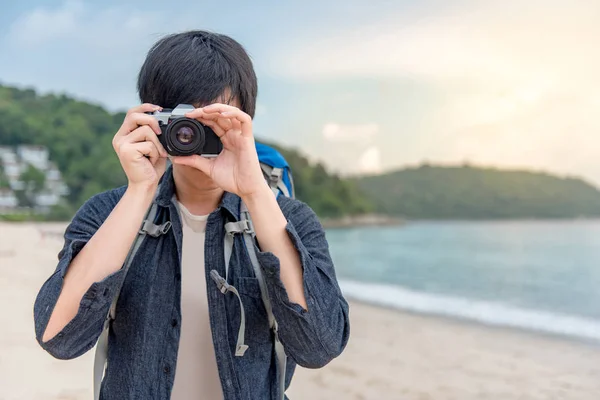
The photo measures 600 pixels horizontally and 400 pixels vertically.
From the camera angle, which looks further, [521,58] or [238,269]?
[521,58]

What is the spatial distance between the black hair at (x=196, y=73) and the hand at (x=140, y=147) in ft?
0.18

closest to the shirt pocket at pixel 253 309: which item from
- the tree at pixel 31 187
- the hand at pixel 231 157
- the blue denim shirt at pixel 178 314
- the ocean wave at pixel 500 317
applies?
the blue denim shirt at pixel 178 314

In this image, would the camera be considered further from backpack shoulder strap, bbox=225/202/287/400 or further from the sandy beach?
the sandy beach

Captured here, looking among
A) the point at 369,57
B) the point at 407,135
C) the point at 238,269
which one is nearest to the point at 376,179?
the point at 407,135

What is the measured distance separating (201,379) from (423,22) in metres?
51.3

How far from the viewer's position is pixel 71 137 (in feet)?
164

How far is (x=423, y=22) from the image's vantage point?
1944 inches

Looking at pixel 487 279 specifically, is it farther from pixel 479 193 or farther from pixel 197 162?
pixel 479 193

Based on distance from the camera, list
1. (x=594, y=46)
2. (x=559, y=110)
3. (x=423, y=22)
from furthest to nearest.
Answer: (x=559, y=110) < (x=594, y=46) < (x=423, y=22)

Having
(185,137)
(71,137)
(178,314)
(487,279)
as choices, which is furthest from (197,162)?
(71,137)

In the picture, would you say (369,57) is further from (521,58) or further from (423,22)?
(521,58)

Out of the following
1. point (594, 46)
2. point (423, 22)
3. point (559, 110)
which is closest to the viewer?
point (423, 22)

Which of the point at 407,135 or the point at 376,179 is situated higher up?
the point at 407,135

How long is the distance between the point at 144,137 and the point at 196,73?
16cm
